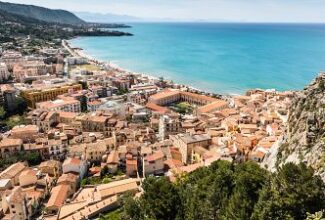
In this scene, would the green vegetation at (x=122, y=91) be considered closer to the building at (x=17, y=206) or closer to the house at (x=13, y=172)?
the house at (x=13, y=172)

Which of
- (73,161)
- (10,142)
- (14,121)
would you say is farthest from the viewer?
(14,121)

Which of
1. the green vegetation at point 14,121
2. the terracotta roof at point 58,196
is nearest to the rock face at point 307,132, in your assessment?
the terracotta roof at point 58,196

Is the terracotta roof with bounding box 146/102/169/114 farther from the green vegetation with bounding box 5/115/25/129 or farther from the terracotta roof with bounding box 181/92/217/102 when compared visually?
the green vegetation with bounding box 5/115/25/129

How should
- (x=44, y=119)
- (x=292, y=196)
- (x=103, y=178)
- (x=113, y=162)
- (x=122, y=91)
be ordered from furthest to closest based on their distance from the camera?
(x=122, y=91)
(x=44, y=119)
(x=113, y=162)
(x=103, y=178)
(x=292, y=196)

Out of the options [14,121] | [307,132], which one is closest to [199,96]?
[14,121]

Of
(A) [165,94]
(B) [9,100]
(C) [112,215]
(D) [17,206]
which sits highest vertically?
(B) [9,100]

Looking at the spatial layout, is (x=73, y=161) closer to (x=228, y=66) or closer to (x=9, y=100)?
(x=9, y=100)

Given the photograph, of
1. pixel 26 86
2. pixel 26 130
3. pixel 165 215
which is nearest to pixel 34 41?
pixel 26 86

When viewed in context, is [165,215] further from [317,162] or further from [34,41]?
[34,41]
